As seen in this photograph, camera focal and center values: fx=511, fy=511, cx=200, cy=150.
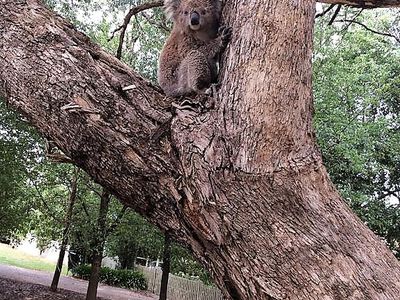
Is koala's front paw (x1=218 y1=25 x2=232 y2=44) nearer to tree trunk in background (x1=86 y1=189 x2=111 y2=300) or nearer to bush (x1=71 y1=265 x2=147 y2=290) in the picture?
tree trunk in background (x1=86 y1=189 x2=111 y2=300)

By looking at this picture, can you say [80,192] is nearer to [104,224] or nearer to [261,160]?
[104,224]

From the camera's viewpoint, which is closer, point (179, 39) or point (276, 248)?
point (276, 248)

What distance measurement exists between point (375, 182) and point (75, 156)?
11.1m

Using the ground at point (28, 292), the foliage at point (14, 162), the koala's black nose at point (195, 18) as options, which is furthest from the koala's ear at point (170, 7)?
the ground at point (28, 292)

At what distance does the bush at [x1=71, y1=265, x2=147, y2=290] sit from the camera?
2311cm

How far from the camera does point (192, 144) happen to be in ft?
6.53

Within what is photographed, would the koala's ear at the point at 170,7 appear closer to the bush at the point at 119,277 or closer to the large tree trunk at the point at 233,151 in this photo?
the large tree trunk at the point at 233,151

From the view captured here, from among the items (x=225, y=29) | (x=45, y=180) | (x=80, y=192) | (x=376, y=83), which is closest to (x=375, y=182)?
(x=376, y=83)

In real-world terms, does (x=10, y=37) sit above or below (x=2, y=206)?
below

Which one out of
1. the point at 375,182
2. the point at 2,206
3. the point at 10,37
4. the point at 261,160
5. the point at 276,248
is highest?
the point at 375,182

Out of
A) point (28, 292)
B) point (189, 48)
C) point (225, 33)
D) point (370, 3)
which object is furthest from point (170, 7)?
point (28, 292)

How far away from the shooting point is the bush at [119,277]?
910 inches

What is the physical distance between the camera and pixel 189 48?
3.68 m

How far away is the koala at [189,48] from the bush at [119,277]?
806 inches
